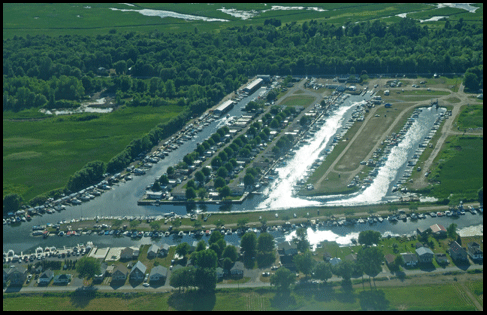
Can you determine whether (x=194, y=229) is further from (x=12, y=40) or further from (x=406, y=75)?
(x=12, y=40)

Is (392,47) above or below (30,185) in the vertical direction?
above

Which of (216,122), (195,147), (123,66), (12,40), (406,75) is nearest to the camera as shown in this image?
(195,147)

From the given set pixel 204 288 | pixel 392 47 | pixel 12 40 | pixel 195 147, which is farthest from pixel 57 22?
pixel 204 288

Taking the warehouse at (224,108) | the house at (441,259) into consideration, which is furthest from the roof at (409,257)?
the warehouse at (224,108)

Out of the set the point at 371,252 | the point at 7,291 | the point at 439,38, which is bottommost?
the point at 7,291

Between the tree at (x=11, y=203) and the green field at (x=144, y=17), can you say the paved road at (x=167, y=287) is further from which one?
the green field at (x=144, y=17)

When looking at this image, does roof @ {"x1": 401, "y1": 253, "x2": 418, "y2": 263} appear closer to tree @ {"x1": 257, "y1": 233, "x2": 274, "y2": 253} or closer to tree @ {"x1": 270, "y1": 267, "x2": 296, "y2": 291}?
tree @ {"x1": 270, "y1": 267, "x2": 296, "y2": 291}

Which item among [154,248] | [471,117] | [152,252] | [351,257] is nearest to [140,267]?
[152,252]
